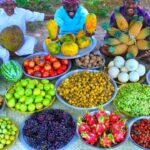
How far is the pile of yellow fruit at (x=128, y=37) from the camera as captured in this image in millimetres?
3775

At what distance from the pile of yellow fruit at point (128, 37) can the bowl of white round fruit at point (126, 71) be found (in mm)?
156

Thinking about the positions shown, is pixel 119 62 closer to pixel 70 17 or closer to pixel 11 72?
pixel 70 17

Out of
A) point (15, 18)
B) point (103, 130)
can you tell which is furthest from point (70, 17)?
point (103, 130)

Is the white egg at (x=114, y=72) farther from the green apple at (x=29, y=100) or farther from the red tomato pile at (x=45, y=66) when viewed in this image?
the green apple at (x=29, y=100)

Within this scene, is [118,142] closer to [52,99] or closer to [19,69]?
[52,99]

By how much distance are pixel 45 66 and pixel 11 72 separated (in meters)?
0.43

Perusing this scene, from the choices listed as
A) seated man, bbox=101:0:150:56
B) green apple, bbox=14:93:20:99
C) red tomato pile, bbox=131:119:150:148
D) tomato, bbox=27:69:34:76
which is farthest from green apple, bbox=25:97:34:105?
seated man, bbox=101:0:150:56

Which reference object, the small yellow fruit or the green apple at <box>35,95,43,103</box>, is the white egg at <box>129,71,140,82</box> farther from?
the green apple at <box>35,95,43,103</box>

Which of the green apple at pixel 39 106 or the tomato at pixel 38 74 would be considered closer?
the green apple at pixel 39 106

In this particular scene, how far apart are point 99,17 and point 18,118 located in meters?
2.75

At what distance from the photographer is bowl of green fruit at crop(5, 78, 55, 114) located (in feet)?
10.7

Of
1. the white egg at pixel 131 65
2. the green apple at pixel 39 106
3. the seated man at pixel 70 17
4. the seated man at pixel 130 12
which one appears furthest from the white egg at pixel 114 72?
the green apple at pixel 39 106

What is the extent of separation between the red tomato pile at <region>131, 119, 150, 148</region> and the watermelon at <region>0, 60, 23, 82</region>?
4.94ft

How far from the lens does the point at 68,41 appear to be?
12.2 feet
